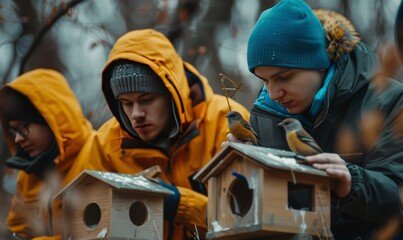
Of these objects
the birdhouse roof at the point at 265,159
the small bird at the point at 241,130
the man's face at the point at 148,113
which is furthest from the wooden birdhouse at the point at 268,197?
the man's face at the point at 148,113

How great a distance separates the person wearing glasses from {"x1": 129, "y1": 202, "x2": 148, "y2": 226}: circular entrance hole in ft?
3.72

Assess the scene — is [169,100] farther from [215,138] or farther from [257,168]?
[257,168]

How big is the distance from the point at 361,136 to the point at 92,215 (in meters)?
1.72

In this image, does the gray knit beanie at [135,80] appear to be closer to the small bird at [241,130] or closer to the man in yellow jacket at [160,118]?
the man in yellow jacket at [160,118]

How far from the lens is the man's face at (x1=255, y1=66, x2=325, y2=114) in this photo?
14.5ft

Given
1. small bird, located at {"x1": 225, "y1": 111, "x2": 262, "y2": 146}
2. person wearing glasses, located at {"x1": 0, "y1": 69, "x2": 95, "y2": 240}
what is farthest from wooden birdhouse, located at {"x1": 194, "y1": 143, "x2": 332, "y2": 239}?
person wearing glasses, located at {"x1": 0, "y1": 69, "x2": 95, "y2": 240}

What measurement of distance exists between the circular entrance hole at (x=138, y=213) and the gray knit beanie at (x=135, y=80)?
2.93 ft

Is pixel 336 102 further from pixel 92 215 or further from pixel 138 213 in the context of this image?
pixel 92 215

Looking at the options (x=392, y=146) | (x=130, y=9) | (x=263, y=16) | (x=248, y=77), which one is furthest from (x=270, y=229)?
(x=130, y=9)

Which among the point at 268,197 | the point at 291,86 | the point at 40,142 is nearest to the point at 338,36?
the point at 291,86

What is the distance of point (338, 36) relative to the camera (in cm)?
462

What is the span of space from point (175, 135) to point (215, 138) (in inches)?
9.5

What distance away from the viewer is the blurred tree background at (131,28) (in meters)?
10.4

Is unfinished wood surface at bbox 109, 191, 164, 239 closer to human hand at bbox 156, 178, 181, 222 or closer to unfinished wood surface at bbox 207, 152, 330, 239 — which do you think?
human hand at bbox 156, 178, 181, 222
